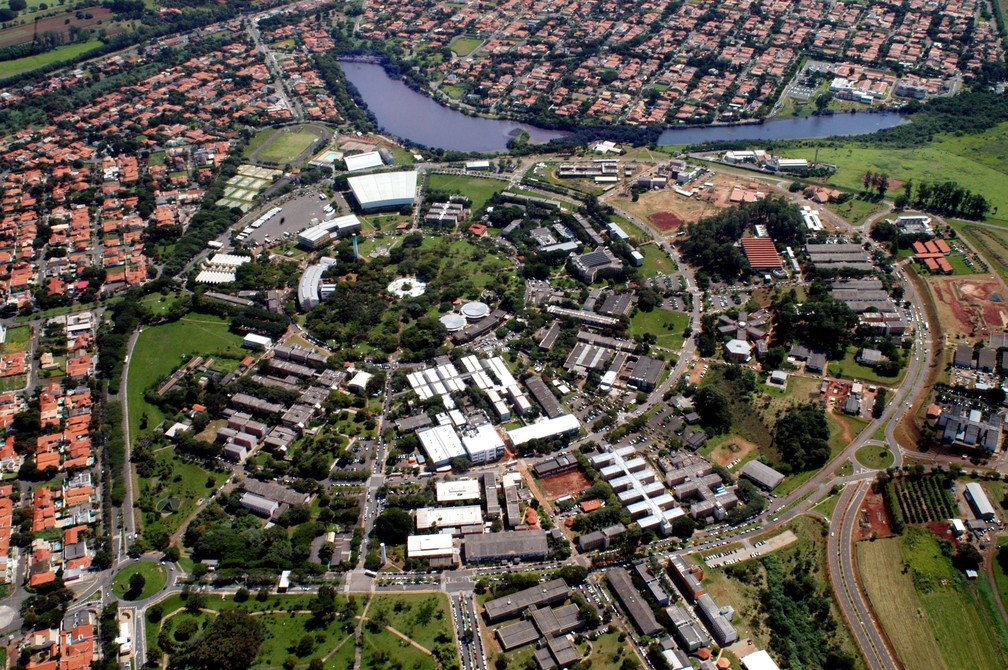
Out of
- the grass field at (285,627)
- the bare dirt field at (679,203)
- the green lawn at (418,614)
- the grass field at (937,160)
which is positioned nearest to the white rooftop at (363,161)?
the bare dirt field at (679,203)

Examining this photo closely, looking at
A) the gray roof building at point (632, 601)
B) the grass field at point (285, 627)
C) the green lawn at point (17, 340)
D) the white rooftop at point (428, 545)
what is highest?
the gray roof building at point (632, 601)

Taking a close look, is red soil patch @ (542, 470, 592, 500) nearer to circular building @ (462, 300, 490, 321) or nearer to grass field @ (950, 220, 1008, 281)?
circular building @ (462, 300, 490, 321)

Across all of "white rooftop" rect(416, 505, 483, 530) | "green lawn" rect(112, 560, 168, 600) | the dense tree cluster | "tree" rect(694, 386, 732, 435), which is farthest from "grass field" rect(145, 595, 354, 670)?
the dense tree cluster

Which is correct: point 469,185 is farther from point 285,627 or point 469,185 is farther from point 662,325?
point 285,627

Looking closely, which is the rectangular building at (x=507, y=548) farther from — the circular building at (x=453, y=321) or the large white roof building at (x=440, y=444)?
the circular building at (x=453, y=321)

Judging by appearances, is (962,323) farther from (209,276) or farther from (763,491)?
(209,276)
